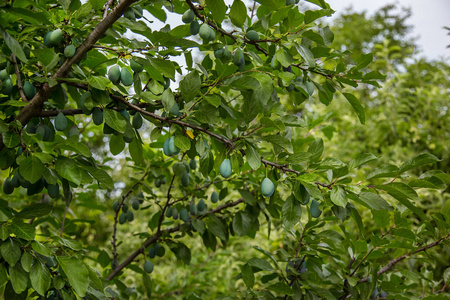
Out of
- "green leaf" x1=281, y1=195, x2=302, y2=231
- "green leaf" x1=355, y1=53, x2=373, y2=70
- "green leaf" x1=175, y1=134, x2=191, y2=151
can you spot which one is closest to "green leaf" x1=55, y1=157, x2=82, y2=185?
"green leaf" x1=175, y1=134, x2=191, y2=151

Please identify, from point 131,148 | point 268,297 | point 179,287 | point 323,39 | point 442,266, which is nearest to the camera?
point 323,39

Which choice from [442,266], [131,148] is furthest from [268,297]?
[442,266]

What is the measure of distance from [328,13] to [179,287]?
1.72 meters

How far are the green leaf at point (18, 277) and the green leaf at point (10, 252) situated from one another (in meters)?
0.03

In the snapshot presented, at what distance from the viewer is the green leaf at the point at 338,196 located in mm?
909

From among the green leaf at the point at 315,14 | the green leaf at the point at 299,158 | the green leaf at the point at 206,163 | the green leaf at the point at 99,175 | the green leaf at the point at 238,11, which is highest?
the green leaf at the point at 315,14

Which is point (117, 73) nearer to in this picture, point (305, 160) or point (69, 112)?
point (69, 112)

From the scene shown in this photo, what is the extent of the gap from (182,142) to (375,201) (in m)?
0.44

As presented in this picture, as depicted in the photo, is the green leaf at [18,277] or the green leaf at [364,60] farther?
the green leaf at [364,60]

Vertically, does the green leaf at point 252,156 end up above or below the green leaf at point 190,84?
below

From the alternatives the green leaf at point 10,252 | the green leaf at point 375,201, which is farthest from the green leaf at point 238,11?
the green leaf at point 10,252

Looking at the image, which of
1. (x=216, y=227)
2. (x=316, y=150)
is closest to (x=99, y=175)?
(x=316, y=150)

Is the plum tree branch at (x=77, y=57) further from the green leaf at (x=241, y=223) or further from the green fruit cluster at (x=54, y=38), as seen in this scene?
the green leaf at (x=241, y=223)

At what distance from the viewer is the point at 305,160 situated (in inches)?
38.3
